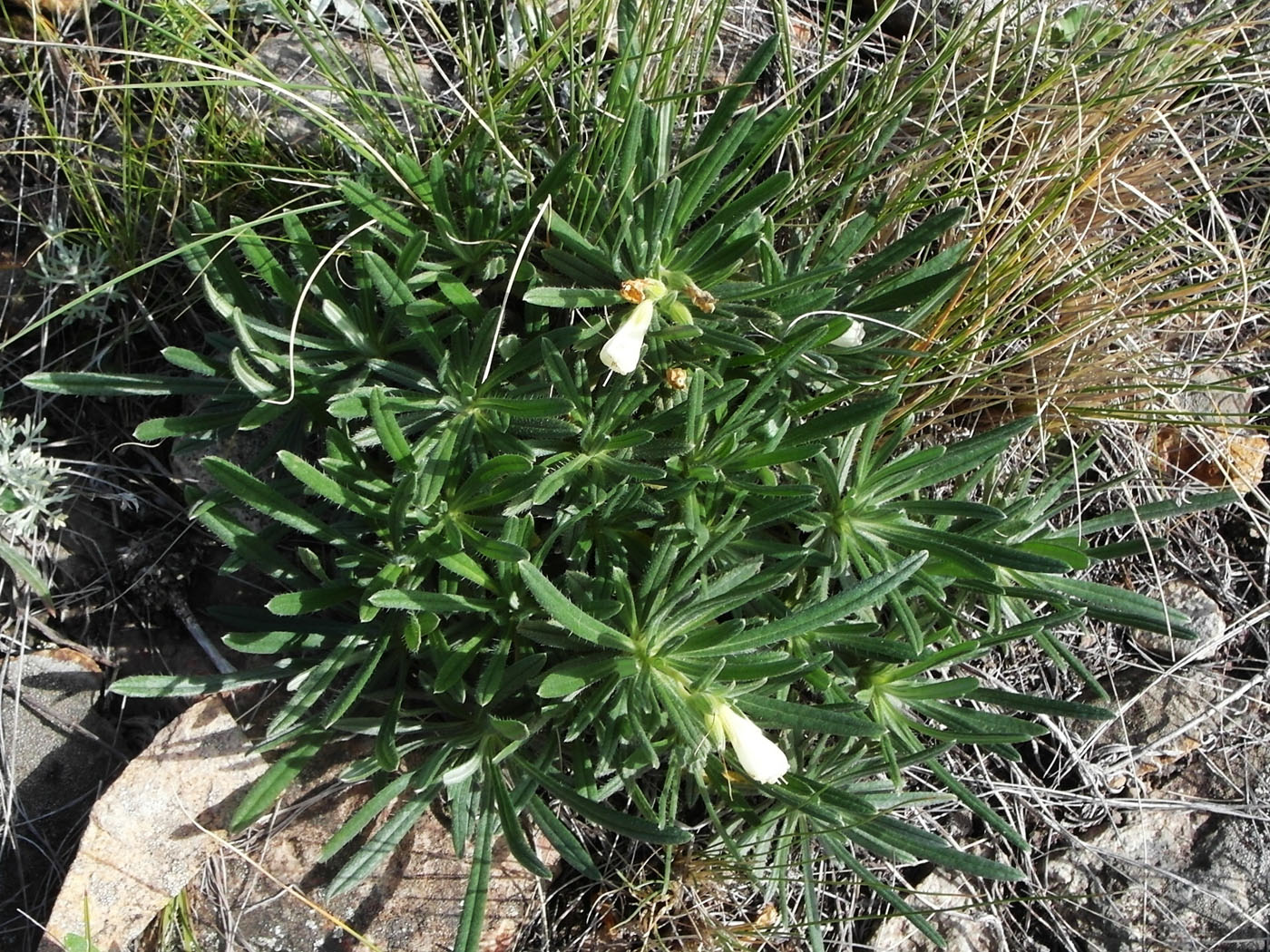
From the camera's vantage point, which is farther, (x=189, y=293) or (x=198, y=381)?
(x=189, y=293)

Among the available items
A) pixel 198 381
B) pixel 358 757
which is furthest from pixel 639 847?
pixel 198 381

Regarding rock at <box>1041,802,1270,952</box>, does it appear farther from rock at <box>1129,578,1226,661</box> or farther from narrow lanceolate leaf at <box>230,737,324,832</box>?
narrow lanceolate leaf at <box>230,737,324,832</box>

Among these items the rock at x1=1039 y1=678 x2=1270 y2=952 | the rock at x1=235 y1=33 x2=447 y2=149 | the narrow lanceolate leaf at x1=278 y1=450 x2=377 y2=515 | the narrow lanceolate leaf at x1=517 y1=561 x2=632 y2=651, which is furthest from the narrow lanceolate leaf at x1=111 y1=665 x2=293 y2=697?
the rock at x1=1039 y1=678 x2=1270 y2=952

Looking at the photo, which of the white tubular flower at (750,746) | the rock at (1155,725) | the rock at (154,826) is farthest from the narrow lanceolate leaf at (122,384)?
the rock at (1155,725)

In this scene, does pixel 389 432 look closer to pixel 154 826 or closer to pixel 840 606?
pixel 840 606

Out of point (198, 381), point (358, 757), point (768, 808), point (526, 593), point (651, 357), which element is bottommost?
point (358, 757)

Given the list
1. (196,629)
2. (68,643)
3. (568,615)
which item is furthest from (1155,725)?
(68,643)

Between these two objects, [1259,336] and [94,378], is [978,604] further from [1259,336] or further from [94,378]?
[94,378]
